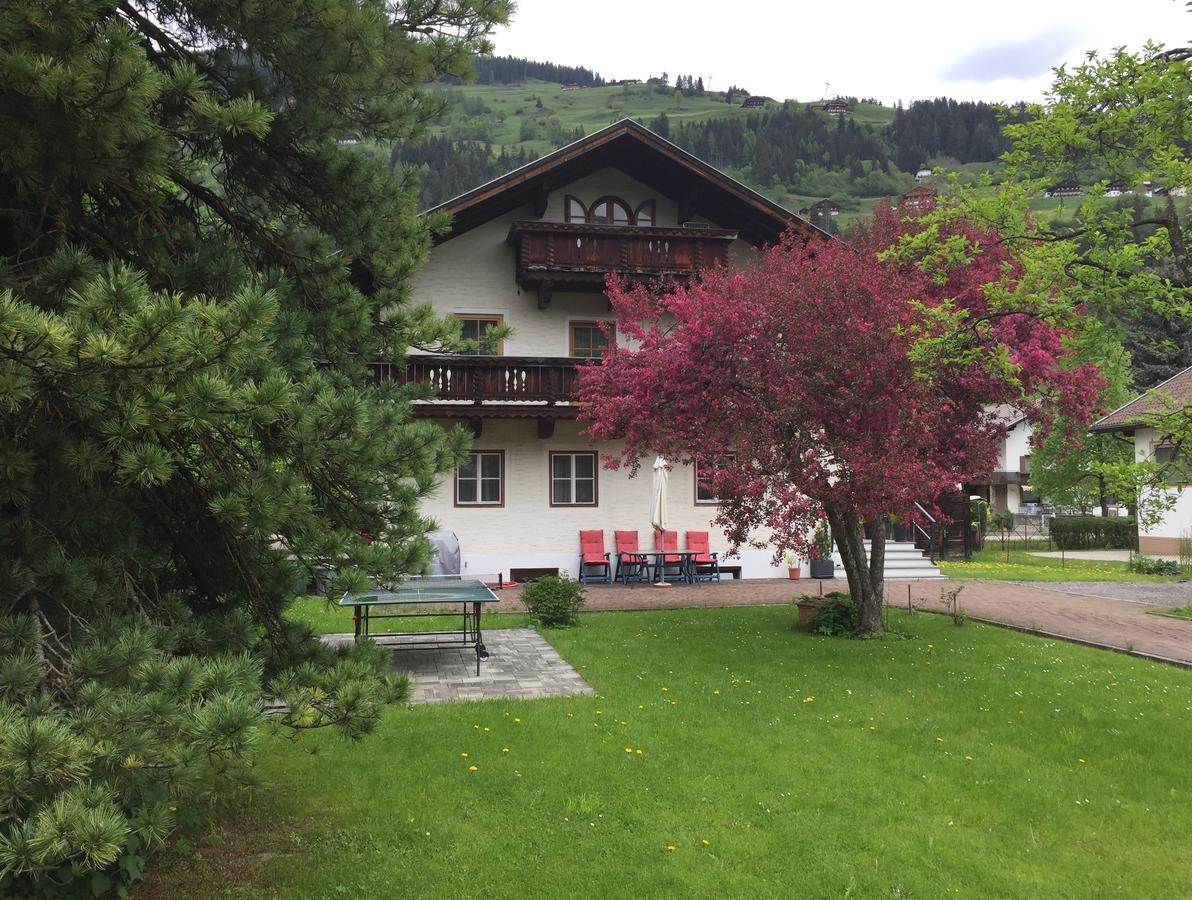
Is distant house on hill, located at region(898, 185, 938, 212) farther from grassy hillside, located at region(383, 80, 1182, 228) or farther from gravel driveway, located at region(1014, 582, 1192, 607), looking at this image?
grassy hillside, located at region(383, 80, 1182, 228)

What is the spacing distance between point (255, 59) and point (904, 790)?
6295 mm

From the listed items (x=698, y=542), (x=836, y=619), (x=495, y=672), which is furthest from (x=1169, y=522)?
(x=495, y=672)

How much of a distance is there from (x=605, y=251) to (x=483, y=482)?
5762 mm

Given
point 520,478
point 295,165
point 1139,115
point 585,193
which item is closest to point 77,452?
point 295,165

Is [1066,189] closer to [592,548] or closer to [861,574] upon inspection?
[861,574]

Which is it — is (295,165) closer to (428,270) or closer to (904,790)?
(904,790)

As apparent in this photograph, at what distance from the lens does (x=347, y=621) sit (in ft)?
45.4

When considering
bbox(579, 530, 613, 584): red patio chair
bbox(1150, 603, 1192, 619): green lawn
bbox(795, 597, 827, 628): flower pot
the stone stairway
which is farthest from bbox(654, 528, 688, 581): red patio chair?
bbox(1150, 603, 1192, 619): green lawn

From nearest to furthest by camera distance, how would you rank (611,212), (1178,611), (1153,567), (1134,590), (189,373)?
(189,373), (1178,611), (1134,590), (611,212), (1153,567)

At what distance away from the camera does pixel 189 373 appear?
9.68 feet

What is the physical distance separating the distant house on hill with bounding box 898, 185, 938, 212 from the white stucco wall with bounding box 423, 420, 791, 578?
863cm

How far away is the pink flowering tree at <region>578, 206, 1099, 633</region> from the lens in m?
10.4

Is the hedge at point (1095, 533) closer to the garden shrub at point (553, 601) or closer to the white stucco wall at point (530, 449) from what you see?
the white stucco wall at point (530, 449)

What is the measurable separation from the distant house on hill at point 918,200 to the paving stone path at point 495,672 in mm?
8064
